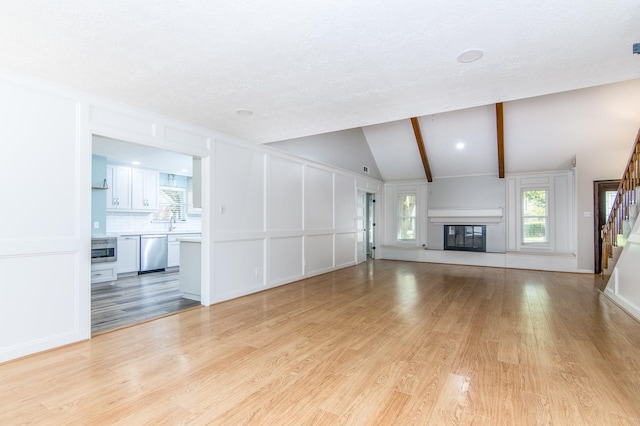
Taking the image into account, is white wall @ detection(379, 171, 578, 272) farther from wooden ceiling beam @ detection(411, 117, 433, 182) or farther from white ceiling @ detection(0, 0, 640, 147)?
white ceiling @ detection(0, 0, 640, 147)

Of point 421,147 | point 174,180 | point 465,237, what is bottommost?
point 465,237

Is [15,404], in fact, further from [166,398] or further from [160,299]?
[160,299]

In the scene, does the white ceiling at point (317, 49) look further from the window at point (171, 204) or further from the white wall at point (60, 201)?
the window at point (171, 204)

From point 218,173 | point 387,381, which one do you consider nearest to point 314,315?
point 387,381

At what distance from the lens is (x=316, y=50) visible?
7.54 feet

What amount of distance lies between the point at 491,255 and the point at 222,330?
7134mm

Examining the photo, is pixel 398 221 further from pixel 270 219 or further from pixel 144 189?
pixel 144 189

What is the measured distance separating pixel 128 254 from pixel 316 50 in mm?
6005

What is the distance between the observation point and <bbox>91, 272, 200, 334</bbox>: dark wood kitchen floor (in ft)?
12.0

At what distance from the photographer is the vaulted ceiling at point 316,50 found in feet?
6.06

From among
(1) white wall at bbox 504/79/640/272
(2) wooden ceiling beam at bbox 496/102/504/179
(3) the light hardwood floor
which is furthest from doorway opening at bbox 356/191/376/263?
(3) the light hardwood floor

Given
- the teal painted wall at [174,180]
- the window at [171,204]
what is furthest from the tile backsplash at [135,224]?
the teal painted wall at [174,180]

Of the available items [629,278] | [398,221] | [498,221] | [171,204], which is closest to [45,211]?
[171,204]

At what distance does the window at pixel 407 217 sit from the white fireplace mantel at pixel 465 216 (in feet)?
2.01
